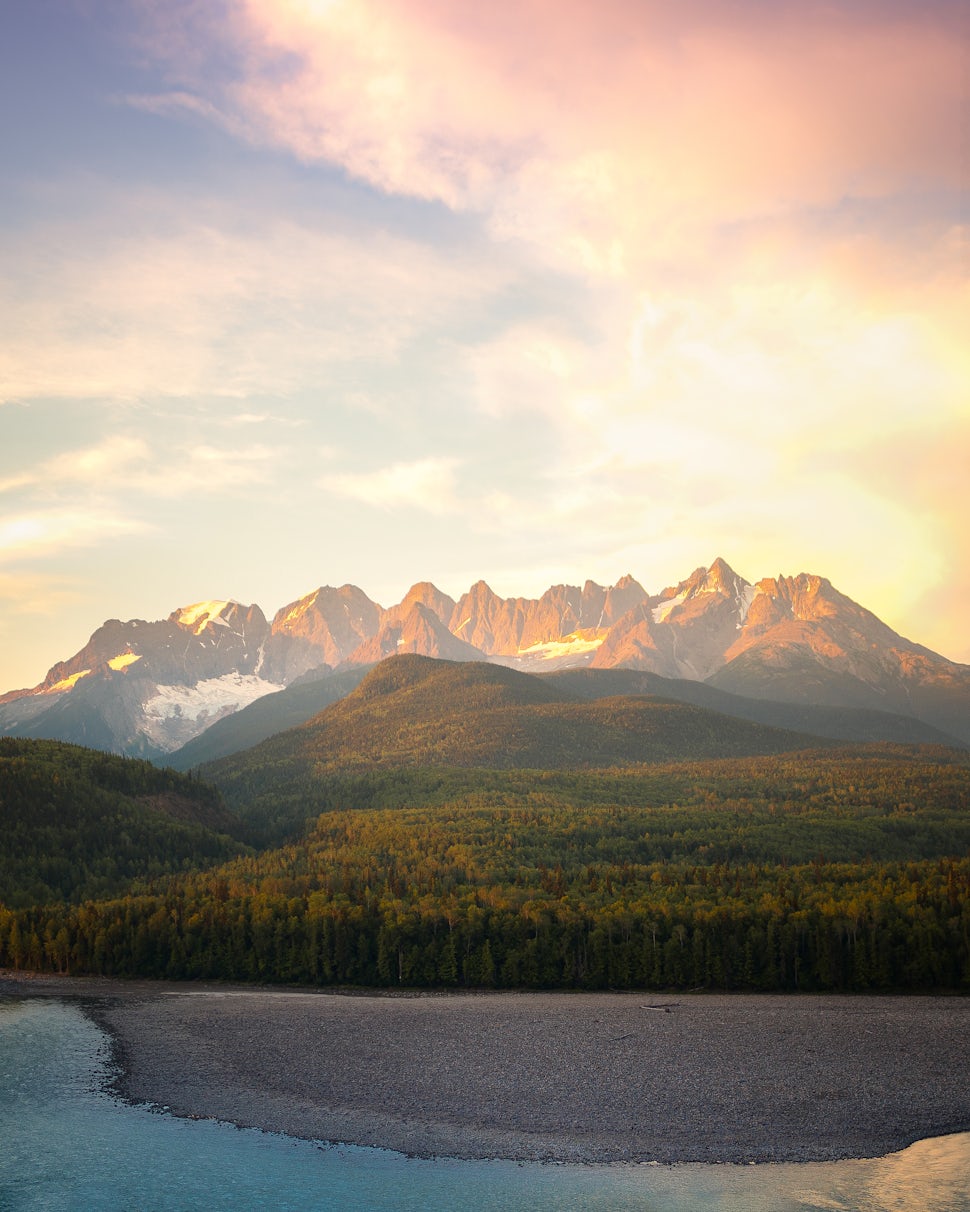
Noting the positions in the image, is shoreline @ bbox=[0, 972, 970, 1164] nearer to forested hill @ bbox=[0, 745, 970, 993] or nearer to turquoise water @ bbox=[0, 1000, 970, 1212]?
turquoise water @ bbox=[0, 1000, 970, 1212]

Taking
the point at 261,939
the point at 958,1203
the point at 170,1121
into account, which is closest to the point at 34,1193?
the point at 170,1121

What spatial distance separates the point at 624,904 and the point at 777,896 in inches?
1009

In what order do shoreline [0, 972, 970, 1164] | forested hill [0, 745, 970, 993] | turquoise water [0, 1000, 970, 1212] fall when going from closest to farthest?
turquoise water [0, 1000, 970, 1212] < shoreline [0, 972, 970, 1164] < forested hill [0, 745, 970, 993]

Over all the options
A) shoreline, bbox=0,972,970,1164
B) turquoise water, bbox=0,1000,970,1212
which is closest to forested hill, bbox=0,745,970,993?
shoreline, bbox=0,972,970,1164

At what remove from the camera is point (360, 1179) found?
73.9m

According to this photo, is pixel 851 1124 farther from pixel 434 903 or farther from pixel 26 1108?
pixel 434 903

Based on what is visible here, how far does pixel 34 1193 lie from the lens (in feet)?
233

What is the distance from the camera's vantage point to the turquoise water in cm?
6844

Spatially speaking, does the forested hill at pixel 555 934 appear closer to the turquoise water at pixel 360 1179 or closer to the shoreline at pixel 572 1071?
the shoreline at pixel 572 1071

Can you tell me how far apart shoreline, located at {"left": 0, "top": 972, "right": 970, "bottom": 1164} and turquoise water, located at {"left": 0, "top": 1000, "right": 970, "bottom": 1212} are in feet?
10.2

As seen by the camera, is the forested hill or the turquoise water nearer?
the turquoise water

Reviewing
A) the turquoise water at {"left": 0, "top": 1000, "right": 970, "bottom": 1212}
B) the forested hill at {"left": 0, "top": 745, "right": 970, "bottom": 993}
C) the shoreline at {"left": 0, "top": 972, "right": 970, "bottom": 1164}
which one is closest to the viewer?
the turquoise water at {"left": 0, "top": 1000, "right": 970, "bottom": 1212}

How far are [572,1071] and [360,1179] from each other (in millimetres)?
31627

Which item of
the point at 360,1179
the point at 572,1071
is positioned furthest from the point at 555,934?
the point at 360,1179
